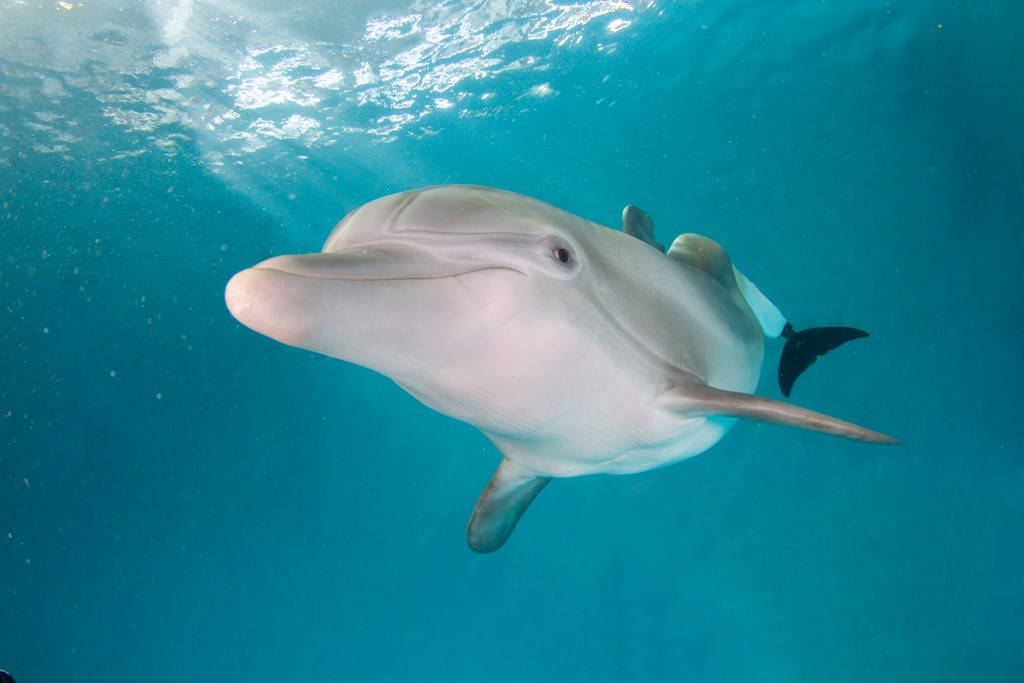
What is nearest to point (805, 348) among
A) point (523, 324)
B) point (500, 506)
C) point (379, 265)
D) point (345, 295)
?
point (500, 506)

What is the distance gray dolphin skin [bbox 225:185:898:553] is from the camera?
6.33 feet

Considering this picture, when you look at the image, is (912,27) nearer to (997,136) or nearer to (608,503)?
(997,136)

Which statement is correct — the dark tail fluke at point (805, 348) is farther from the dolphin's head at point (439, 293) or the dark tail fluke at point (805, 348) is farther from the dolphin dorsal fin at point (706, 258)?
the dolphin's head at point (439, 293)

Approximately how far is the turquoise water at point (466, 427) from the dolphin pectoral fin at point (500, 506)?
1100 cm

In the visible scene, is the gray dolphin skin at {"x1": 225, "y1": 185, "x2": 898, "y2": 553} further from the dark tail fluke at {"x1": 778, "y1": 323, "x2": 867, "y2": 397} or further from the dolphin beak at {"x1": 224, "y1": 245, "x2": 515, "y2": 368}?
the dark tail fluke at {"x1": 778, "y1": 323, "x2": 867, "y2": 397}

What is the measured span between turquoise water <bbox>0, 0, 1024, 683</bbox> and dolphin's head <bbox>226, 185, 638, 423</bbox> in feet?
38.5

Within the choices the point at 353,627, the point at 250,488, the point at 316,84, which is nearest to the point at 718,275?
the point at 316,84

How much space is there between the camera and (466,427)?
2622 centimetres

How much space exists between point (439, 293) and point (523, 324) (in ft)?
1.43

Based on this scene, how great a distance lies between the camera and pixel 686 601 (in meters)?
20.1

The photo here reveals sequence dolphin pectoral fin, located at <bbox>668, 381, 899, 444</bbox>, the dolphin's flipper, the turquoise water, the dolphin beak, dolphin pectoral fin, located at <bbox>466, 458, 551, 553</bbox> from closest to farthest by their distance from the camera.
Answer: the dolphin beak < dolphin pectoral fin, located at <bbox>668, 381, 899, 444</bbox> < dolphin pectoral fin, located at <bbox>466, 458, 551, 553</bbox> < the dolphin's flipper < the turquoise water

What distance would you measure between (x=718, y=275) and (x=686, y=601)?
1811 cm

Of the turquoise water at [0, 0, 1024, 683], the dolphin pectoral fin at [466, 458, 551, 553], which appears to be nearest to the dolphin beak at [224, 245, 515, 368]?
the dolphin pectoral fin at [466, 458, 551, 553]

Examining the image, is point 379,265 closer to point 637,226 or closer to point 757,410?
point 757,410
